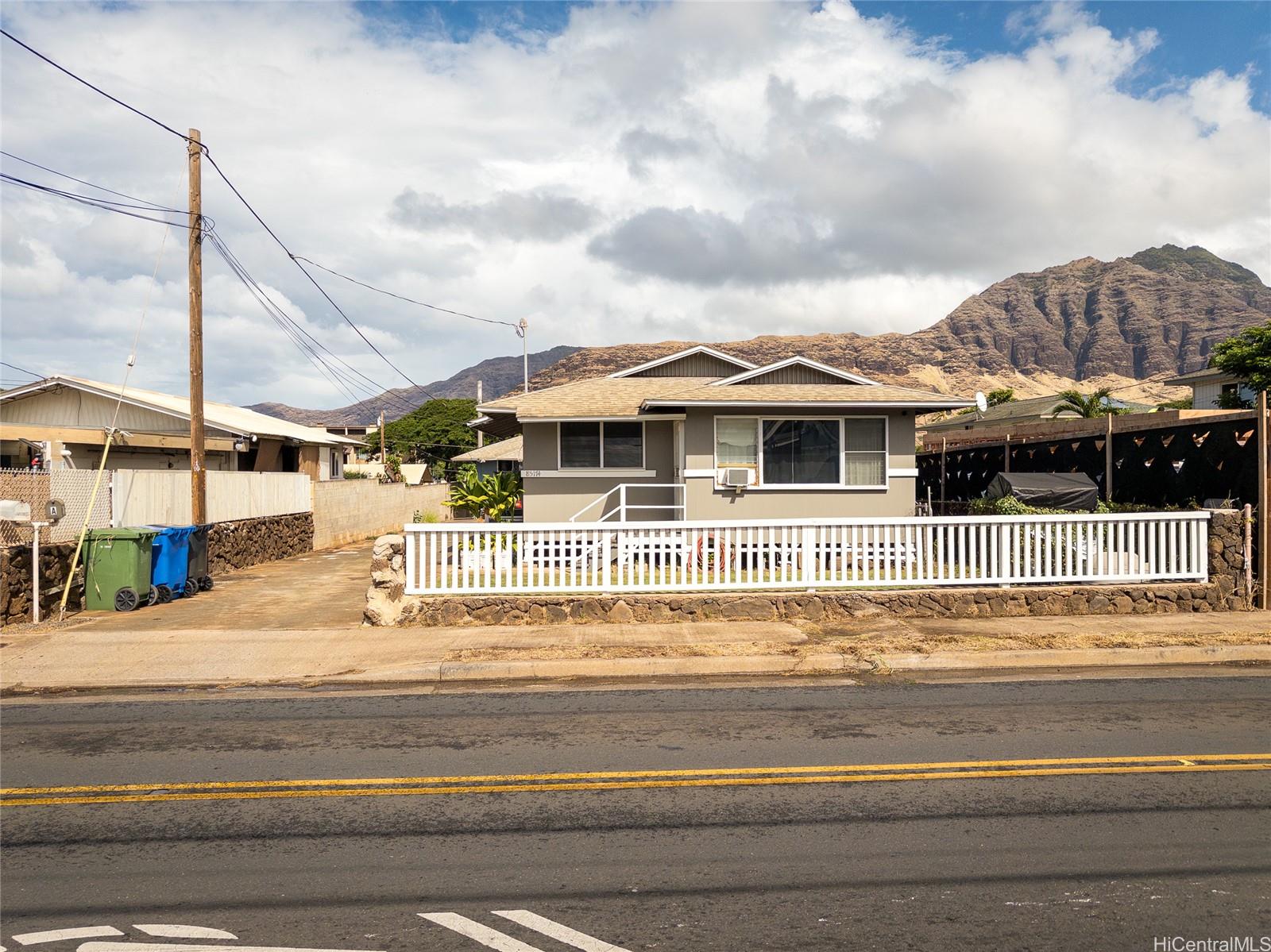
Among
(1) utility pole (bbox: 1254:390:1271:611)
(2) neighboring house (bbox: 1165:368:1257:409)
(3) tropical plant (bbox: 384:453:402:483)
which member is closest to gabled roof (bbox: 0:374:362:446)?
(1) utility pole (bbox: 1254:390:1271:611)

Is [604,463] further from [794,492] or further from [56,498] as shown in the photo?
[56,498]

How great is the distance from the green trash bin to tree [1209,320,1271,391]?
4678 centimetres

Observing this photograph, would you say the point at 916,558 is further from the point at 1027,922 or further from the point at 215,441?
the point at 215,441

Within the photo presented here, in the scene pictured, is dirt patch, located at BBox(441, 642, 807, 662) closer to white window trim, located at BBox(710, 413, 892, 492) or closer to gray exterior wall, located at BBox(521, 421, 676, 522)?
white window trim, located at BBox(710, 413, 892, 492)

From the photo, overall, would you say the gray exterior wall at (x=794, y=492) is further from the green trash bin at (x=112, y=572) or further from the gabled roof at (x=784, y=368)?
the green trash bin at (x=112, y=572)

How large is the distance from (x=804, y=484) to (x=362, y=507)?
1877cm

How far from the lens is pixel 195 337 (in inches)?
691

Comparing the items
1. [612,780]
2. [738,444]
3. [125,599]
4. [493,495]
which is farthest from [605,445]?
[612,780]

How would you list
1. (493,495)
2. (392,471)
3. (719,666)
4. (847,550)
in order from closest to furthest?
(719,666), (847,550), (493,495), (392,471)

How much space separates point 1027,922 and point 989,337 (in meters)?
187

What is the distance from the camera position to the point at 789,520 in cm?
1266

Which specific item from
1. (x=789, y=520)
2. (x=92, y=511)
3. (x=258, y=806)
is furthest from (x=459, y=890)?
(x=92, y=511)

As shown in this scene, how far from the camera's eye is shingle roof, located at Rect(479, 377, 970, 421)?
16.5 m

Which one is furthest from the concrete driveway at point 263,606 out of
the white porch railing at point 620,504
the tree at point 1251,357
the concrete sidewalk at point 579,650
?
the tree at point 1251,357
